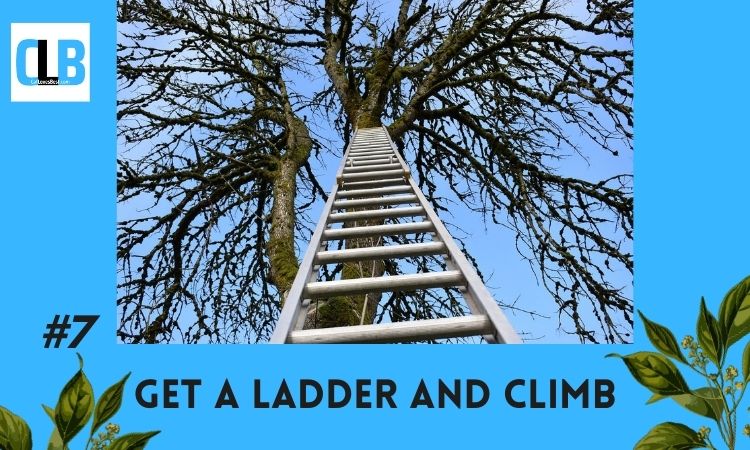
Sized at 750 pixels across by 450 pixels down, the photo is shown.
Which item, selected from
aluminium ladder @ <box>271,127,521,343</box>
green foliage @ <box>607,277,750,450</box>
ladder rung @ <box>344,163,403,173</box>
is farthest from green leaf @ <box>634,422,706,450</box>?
ladder rung @ <box>344,163,403,173</box>

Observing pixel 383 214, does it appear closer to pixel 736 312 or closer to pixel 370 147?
pixel 736 312

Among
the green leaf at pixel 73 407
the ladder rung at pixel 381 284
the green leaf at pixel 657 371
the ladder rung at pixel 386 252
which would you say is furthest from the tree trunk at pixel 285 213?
the green leaf at pixel 657 371

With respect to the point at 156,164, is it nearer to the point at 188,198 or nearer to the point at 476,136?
the point at 188,198

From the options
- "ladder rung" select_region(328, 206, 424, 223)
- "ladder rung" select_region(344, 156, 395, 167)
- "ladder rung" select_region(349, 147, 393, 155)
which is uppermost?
"ladder rung" select_region(349, 147, 393, 155)

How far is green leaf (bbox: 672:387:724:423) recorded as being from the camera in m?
1.55

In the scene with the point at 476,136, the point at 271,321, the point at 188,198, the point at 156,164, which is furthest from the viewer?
the point at 476,136

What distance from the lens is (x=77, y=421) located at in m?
1.44

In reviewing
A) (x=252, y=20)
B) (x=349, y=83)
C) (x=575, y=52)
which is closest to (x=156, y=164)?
(x=252, y=20)

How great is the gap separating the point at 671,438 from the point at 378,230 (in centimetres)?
103

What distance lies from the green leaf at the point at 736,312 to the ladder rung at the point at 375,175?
1.58 metres

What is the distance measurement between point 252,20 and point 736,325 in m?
3.91

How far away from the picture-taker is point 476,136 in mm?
4418

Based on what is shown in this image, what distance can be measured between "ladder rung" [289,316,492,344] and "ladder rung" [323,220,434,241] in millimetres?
637

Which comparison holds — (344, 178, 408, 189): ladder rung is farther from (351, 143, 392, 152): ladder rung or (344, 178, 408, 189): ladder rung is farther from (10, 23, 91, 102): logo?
(10, 23, 91, 102): logo
